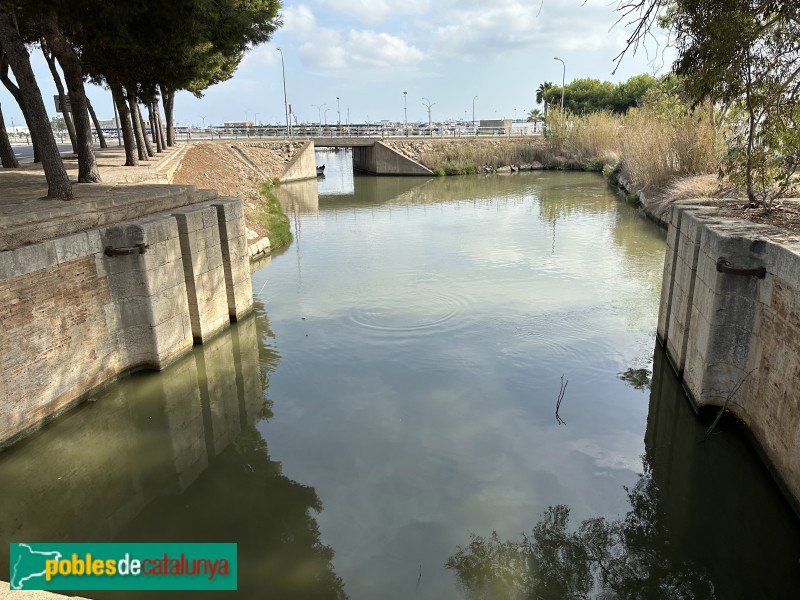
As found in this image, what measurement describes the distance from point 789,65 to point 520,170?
139 ft

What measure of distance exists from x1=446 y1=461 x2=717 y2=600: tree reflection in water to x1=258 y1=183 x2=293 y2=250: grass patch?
16.8 metres

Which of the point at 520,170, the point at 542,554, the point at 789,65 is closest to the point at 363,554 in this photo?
the point at 542,554

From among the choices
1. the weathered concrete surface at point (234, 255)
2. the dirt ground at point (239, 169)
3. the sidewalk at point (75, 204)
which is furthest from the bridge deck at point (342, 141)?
the weathered concrete surface at point (234, 255)

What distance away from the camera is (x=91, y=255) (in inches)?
382

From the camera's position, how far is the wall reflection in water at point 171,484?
680 cm

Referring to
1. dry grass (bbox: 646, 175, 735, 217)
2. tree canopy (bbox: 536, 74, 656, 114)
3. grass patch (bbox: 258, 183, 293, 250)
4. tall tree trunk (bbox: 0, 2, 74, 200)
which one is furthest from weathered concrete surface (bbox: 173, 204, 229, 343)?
tree canopy (bbox: 536, 74, 656, 114)

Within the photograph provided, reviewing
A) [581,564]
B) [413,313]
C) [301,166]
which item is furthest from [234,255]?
[301,166]

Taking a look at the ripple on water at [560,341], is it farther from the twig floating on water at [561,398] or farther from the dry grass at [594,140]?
the dry grass at [594,140]

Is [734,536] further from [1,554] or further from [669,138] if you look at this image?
[669,138]

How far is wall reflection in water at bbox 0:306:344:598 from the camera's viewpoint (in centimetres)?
680

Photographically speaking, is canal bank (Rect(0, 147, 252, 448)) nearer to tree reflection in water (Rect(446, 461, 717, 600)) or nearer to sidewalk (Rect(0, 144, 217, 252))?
sidewalk (Rect(0, 144, 217, 252))

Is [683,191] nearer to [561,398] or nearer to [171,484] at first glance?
[561,398]

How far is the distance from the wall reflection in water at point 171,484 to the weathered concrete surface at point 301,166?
1435 inches

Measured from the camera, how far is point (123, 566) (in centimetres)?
673
